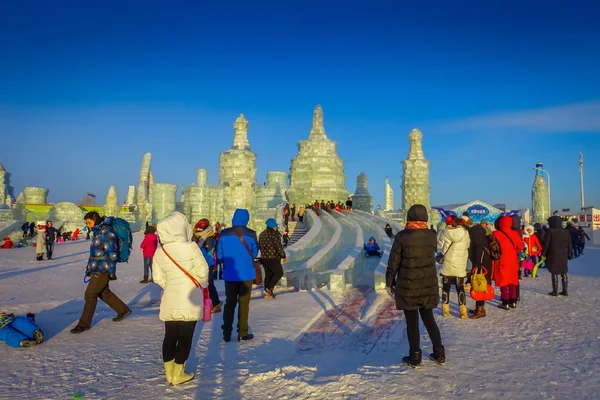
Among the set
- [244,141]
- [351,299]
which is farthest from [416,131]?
[351,299]

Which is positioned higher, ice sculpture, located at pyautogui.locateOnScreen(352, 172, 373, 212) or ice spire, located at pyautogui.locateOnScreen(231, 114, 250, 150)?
ice spire, located at pyautogui.locateOnScreen(231, 114, 250, 150)

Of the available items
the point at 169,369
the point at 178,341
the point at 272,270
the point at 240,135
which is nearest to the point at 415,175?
the point at 240,135

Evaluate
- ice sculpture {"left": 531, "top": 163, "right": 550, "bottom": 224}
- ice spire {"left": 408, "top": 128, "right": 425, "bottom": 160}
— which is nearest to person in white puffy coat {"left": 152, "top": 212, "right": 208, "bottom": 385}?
ice spire {"left": 408, "top": 128, "right": 425, "bottom": 160}

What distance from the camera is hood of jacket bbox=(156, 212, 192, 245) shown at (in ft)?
12.3

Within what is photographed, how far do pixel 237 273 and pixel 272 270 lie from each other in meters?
2.80

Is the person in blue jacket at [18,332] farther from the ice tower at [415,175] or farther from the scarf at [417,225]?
the ice tower at [415,175]

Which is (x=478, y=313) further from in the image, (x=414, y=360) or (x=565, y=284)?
(x=565, y=284)

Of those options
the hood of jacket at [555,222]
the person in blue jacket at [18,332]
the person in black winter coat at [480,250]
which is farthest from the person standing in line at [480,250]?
the person in blue jacket at [18,332]

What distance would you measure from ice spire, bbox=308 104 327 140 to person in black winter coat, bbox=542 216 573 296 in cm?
3025

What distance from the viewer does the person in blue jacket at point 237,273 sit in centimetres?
504

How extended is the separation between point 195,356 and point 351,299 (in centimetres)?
410

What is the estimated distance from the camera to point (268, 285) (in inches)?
309

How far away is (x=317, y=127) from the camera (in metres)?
38.2

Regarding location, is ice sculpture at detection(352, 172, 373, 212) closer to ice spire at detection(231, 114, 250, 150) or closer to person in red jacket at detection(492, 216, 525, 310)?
ice spire at detection(231, 114, 250, 150)
